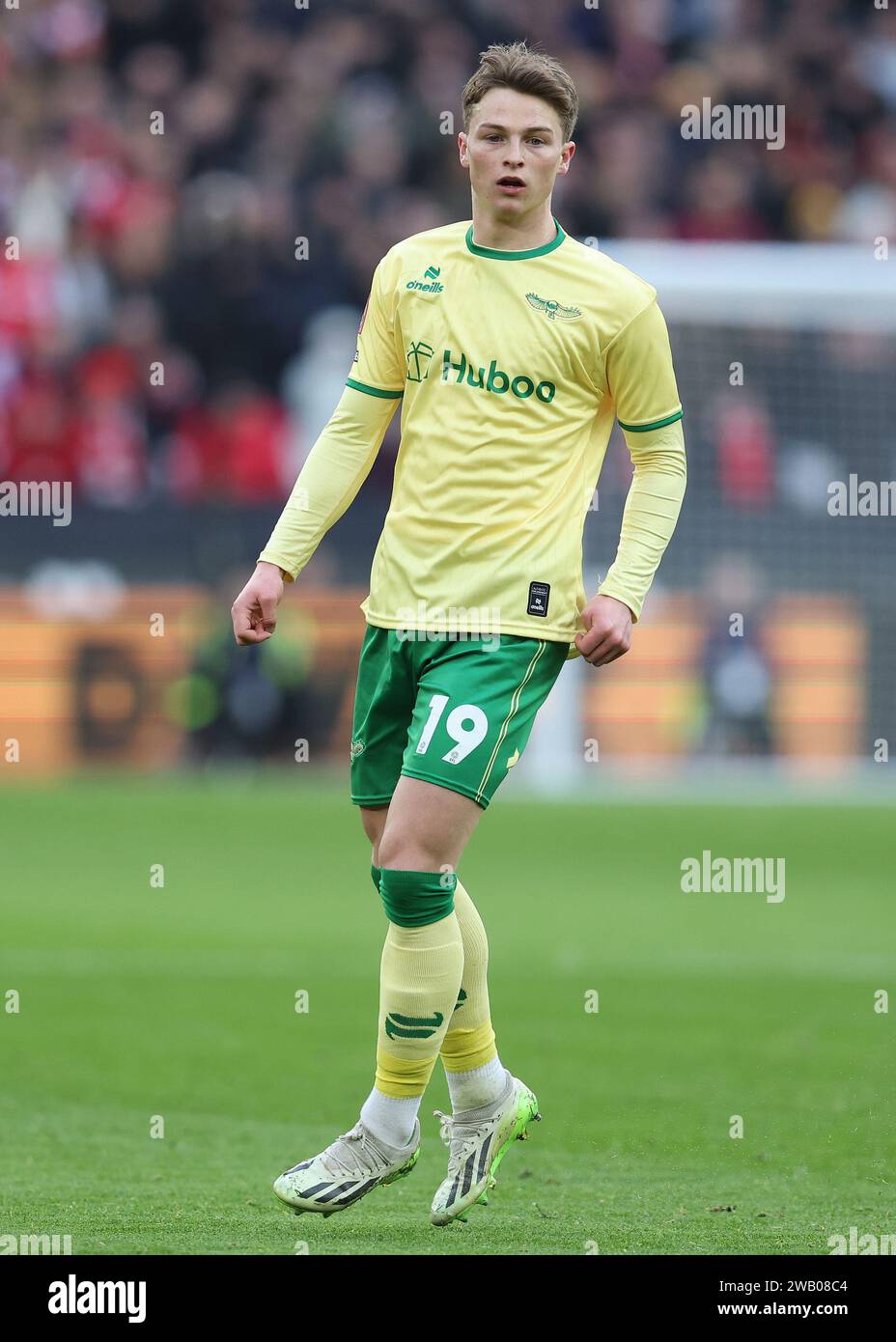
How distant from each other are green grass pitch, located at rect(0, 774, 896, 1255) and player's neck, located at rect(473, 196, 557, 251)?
2110mm

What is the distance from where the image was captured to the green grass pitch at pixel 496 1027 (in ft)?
15.9

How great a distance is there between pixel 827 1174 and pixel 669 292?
370 inches

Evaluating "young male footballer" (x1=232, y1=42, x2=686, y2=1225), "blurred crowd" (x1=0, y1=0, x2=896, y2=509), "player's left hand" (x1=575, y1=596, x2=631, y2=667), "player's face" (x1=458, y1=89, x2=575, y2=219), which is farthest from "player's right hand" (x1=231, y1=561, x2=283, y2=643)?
"blurred crowd" (x1=0, y1=0, x2=896, y2=509)

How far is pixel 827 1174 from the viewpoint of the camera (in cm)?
527

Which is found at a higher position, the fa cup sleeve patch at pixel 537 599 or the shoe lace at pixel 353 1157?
the fa cup sleeve patch at pixel 537 599

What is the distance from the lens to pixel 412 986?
4676 millimetres

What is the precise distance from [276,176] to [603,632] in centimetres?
1416

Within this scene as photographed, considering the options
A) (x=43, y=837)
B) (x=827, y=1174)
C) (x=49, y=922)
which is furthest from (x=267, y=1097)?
(x=43, y=837)

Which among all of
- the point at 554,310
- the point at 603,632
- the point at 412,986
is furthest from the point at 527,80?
the point at 412,986

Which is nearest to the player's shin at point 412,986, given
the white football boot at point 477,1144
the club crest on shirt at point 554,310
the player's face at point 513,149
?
the white football boot at point 477,1144

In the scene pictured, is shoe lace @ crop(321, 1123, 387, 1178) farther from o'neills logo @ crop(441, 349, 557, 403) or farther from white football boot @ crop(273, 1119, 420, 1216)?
o'neills logo @ crop(441, 349, 557, 403)

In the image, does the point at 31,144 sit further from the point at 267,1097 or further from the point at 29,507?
the point at 267,1097

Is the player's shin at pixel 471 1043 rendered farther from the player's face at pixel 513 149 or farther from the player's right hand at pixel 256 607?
the player's face at pixel 513 149

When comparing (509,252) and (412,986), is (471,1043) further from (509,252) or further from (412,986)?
(509,252)
